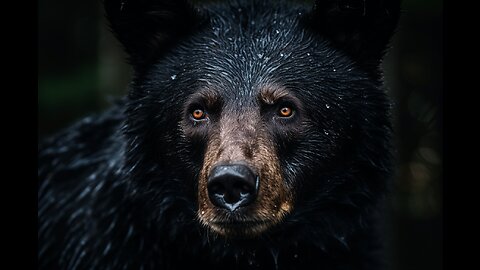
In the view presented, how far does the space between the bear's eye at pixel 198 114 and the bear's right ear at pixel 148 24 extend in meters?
0.58

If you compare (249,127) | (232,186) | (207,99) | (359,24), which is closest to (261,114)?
(249,127)

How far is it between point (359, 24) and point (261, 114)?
0.89 meters

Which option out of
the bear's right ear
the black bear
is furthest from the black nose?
the bear's right ear

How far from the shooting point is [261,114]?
Result: 12.9 ft

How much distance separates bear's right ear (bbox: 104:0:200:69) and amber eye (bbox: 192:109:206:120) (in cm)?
58

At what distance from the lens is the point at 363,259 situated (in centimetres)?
466

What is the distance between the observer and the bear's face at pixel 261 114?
379 centimetres

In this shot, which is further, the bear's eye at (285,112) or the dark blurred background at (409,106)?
the dark blurred background at (409,106)

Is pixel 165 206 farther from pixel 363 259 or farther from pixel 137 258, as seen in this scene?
pixel 363 259

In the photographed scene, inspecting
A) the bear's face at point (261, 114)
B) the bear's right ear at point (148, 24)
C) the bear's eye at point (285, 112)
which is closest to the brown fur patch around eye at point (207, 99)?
the bear's face at point (261, 114)

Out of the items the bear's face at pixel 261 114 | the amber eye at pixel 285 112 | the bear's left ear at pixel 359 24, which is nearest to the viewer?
the bear's face at pixel 261 114

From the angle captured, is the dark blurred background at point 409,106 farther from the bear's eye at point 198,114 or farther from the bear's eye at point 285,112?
the bear's eye at point 198,114

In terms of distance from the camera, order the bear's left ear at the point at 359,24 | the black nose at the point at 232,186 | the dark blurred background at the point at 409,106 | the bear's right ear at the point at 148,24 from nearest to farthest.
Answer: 1. the black nose at the point at 232,186
2. the bear's left ear at the point at 359,24
3. the bear's right ear at the point at 148,24
4. the dark blurred background at the point at 409,106

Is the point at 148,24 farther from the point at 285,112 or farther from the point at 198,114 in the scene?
the point at 285,112
